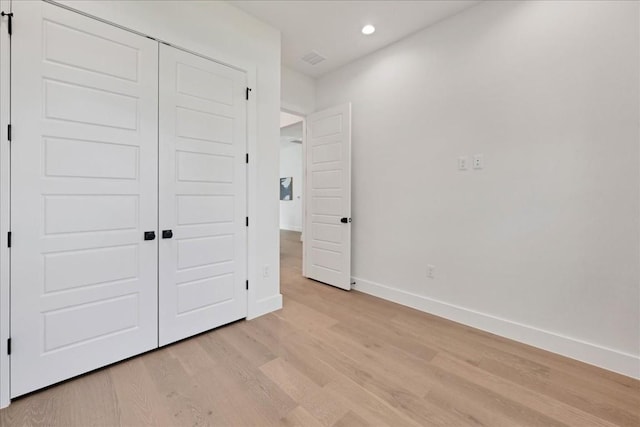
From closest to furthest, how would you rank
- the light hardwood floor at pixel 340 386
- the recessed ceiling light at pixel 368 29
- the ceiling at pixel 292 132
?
the light hardwood floor at pixel 340 386 < the recessed ceiling light at pixel 368 29 < the ceiling at pixel 292 132

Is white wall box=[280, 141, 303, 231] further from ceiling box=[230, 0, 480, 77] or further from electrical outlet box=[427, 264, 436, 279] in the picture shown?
electrical outlet box=[427, 264, 436, 279]

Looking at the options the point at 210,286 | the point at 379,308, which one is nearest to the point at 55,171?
the point at 210,286

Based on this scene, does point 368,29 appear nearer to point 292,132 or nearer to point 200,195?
point 200,195

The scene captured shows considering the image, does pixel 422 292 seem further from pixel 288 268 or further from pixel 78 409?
pixel 78 409

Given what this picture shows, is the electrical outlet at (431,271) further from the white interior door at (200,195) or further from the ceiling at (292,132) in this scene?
the ceiling at (292,132)

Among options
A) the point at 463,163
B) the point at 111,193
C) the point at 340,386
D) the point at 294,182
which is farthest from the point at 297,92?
the point at 294,182

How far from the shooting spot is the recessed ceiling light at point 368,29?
288cm

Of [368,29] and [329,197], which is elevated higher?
[368,29]

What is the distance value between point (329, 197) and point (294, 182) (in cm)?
637

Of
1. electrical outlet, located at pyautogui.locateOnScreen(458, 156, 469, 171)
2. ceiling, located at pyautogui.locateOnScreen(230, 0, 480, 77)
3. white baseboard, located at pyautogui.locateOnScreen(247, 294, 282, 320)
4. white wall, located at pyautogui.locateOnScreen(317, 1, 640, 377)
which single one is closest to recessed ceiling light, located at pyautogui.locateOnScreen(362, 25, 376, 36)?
ceiling, located at pyautogui.locateOnScreen(230, 0, 480, 77)

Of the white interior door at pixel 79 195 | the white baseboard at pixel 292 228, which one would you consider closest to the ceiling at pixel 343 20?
the white interior door at pixel 79 195

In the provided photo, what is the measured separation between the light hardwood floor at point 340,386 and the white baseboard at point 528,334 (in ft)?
0.26

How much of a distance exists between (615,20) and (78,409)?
4.26 meters

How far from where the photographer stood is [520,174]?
236cm
